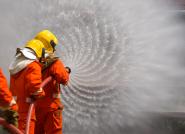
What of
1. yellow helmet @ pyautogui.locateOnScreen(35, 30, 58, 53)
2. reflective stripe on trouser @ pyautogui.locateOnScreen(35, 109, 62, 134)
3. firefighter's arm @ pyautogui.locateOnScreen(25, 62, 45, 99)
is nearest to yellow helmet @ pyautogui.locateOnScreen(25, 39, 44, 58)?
yellow helmet @ pyautogui.locateOnScreen(35, 30, 58, 53)

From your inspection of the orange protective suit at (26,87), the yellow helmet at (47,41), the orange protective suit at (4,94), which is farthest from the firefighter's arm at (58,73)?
the orange protective suit at (4,94)

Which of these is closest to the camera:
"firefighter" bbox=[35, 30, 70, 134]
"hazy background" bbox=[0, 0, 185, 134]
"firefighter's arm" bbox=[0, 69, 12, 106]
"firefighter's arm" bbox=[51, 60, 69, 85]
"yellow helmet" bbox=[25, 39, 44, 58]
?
"firefighter's arm" bbox=[0, 69, 12, 106]

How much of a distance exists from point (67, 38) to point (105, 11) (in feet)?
2.89

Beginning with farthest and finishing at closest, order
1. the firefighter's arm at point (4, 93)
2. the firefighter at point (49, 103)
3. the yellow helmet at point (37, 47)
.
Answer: the firefighter at point (49, 103)
the yellow helmet at point (37, 47)
the firefighter's arm at point (4, 93)

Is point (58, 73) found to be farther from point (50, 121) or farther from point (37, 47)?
point (50, 121)

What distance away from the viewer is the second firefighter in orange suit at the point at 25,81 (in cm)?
638

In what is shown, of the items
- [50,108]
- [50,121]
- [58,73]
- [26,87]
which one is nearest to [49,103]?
[50,108]

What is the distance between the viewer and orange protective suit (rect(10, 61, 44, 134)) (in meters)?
6.37

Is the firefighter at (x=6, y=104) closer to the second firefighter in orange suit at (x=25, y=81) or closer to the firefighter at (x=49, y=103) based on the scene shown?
the second firefighter in orange suit at (x=25, y=81)

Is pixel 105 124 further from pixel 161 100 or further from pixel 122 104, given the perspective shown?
pixel 161 100

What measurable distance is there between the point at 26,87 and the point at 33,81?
0.14 m

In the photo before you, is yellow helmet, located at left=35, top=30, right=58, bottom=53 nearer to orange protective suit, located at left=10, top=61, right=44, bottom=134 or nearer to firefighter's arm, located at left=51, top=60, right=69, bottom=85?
firefighter's arm, located at left=51, top=60, right=69, bottom=85

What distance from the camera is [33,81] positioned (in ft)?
20.8

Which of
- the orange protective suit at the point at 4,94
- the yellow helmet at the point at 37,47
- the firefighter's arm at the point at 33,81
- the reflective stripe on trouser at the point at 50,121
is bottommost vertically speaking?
the reflective stripe on trouser at the point at 50,121
